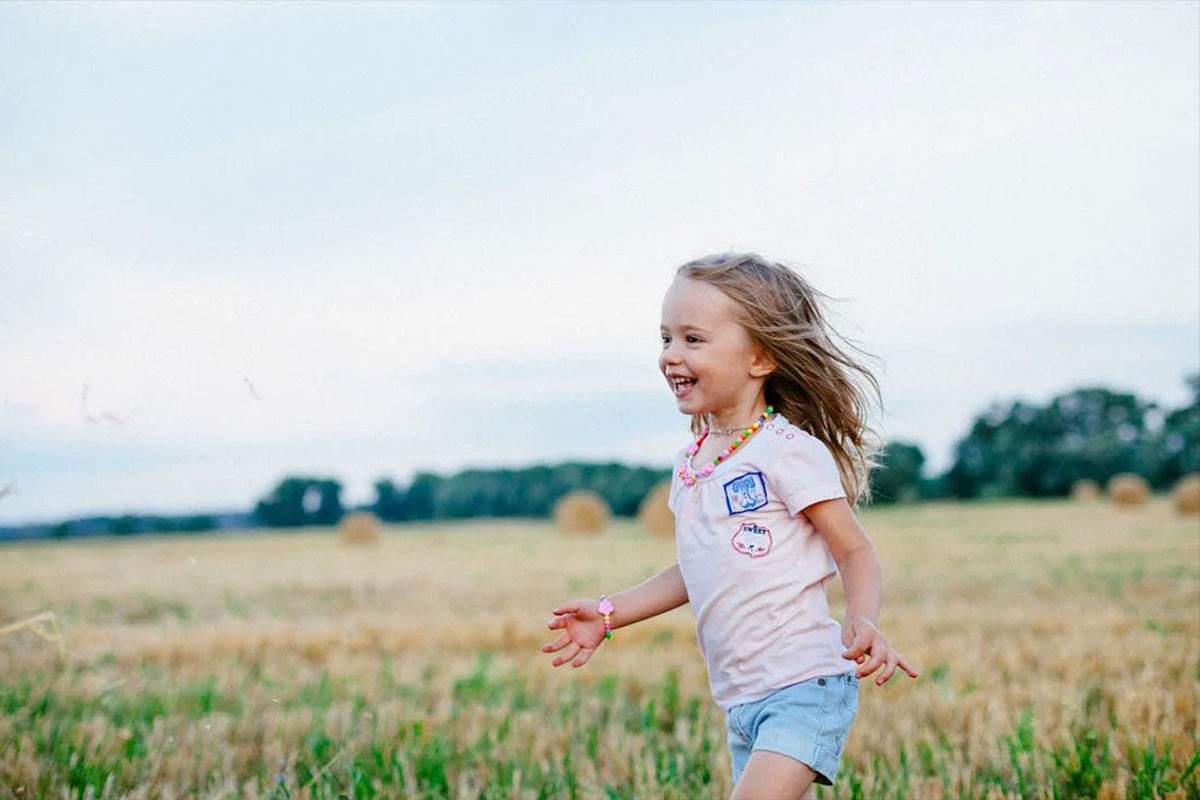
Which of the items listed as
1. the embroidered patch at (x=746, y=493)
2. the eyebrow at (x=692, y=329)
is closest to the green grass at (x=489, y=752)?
the embroidered patch at (x=746, y=493)

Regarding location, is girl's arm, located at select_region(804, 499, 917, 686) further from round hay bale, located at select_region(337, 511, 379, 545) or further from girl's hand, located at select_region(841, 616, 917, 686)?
round hay bale, located at select_region(337, 511, 379, 545)

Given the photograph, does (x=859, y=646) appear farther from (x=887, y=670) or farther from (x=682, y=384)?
(x=682, y=384)

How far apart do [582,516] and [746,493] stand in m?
25.0

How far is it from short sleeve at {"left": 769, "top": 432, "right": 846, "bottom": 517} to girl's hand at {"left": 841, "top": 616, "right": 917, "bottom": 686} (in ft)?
0.99

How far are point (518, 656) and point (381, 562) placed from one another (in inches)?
435

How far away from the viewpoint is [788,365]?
302 cm

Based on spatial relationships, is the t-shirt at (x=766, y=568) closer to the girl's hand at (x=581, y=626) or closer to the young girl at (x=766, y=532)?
the young girl at (x=766, y=532)

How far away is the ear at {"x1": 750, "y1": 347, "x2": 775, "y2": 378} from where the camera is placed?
300 centimetres

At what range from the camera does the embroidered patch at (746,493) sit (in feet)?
9.30

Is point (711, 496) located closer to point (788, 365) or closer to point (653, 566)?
point (788, 365)

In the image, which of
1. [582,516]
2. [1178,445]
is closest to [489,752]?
[582,516]

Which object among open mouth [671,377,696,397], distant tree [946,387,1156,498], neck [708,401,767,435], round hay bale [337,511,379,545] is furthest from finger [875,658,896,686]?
distant tree [946,387,1156,498]


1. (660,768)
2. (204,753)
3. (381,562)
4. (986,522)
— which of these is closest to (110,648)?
(204,753)

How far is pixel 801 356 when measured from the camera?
3.00m
